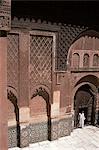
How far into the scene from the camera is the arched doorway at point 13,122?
6.84 m

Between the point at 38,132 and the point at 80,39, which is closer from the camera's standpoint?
the point at 38,132

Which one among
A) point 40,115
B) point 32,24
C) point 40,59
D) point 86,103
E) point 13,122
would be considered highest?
point 32,24

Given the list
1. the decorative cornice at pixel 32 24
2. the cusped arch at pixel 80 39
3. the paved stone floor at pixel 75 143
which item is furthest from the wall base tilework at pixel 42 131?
the decorative cornice at pixel 32 24

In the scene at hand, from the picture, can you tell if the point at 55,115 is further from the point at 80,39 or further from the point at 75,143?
the point at 80,39

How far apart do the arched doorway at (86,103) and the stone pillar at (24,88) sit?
2498mm

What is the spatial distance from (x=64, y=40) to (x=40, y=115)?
2688mm

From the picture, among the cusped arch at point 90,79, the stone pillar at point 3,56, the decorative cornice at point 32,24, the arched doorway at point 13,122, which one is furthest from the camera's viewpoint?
the cusped arch at point 90,79

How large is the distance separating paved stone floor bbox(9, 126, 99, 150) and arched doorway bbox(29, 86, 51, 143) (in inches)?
10.6

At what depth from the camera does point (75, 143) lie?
7.57 m

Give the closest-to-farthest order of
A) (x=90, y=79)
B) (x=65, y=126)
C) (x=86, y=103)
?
(x=65, y=126), (x=90, y=79), (x=86, y=103)

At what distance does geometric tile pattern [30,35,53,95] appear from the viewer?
22.8 ft

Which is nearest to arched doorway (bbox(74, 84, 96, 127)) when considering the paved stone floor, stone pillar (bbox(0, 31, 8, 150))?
the paved stone floor

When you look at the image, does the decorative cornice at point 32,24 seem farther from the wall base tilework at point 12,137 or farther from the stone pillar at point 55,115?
the wall base tilework at point 12,137

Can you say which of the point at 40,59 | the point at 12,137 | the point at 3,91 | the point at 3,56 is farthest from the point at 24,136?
the point at 3,56
